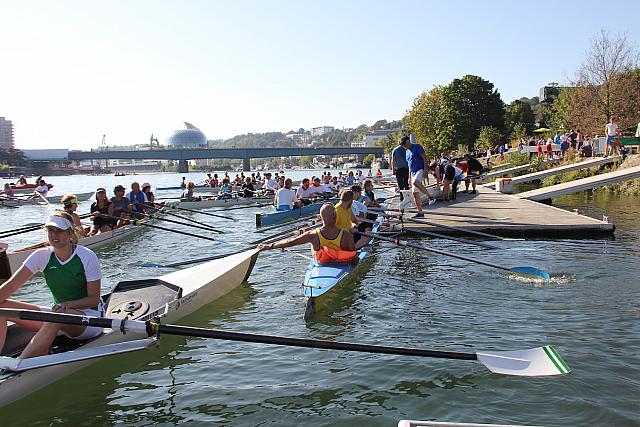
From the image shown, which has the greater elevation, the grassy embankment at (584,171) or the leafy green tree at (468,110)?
the leafy green tree at (468,110)

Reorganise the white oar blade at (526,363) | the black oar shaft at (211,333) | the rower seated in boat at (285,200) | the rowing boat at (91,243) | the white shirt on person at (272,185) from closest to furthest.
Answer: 1. the black oar shaft at (211,333)
2. the white oar blade at (526,363)
3. the rowing boat at (91,243)
4. the rower seated in boat at (285,200)
5. the white shirt on person at (272,185)

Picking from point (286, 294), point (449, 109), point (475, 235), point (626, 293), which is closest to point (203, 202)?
point (475, 235)

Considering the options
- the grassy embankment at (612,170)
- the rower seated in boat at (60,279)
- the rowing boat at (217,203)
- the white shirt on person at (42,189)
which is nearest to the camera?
the rower seated in boat at (60,279)

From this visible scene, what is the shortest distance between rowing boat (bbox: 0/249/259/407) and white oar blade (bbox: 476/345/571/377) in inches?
144

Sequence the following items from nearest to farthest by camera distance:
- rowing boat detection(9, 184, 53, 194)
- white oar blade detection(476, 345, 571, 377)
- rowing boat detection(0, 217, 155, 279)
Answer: white oar blade detection(476, 345, 571, 377), rowing boat detection(0, 217, 155, 279), rowing boat detection(9, 184, 53, 194)

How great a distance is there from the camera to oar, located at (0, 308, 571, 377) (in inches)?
223

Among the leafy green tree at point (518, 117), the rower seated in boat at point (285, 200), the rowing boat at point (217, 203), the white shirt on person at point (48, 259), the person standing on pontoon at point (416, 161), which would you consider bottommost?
the rowing boat at point (217, 203)

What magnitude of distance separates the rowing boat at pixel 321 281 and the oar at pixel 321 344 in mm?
3289

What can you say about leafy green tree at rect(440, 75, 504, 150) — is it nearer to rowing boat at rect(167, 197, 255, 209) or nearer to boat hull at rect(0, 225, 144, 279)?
rowing boat at rect(167, 197, 255, 209)

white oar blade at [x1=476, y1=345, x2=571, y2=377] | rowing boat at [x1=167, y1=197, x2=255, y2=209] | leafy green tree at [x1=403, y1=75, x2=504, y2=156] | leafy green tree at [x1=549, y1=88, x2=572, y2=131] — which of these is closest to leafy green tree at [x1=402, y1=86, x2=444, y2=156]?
leafy green tree at [x1=403, y1=75, x2=504, y2=156]

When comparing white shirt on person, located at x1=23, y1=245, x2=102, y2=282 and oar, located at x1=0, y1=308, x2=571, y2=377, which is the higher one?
white shirt on person, located at x1=23, y1=245, x2=102, y2=282

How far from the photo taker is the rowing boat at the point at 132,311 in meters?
5.79

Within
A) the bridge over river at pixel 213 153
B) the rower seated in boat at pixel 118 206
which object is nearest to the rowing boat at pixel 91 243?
the rower seated in boat at pixel 118 206

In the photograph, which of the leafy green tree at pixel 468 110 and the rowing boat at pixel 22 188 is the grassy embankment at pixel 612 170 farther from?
the leafy green tree at pixel 468 110
